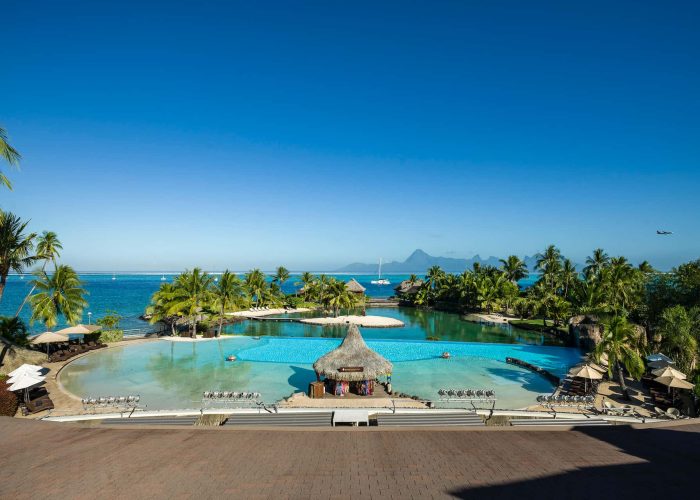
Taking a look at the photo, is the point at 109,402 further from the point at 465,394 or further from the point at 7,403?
the point at 465,394

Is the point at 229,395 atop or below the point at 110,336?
atop

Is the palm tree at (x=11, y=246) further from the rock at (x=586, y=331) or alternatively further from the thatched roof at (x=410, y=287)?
the thatched roof at (x=410, y=287)

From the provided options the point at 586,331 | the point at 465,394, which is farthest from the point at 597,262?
the point at 465,394

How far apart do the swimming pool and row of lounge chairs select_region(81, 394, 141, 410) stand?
0.96 metres

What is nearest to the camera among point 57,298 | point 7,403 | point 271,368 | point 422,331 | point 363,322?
point 7,403

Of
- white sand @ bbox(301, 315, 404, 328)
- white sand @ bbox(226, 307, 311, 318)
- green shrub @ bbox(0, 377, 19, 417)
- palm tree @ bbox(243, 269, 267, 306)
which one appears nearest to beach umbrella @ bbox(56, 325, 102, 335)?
green shrub @ bbox(0, 377, 19, 417)

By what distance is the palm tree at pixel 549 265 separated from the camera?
55031 mm

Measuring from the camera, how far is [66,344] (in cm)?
2817

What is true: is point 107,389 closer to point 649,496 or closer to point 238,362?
point 238,362

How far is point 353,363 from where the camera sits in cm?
1847

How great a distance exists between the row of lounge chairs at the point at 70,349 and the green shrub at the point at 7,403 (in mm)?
11014

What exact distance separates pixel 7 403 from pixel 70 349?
559 inches

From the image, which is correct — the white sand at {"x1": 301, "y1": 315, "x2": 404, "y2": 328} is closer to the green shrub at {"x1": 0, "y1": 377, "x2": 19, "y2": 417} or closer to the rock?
the rock

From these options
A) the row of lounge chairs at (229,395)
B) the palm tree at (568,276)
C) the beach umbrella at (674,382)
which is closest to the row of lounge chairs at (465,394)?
the beach umbrella at (674,382)
